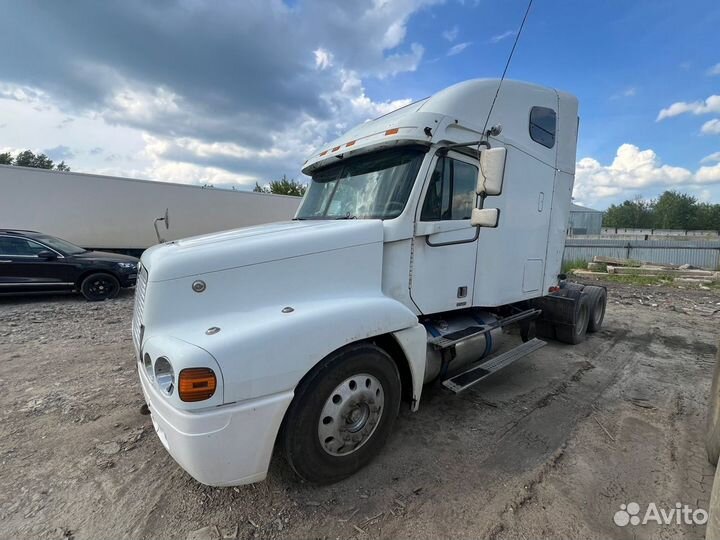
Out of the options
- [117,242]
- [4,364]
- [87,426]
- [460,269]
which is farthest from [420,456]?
[117,242]

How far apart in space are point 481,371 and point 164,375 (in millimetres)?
2830

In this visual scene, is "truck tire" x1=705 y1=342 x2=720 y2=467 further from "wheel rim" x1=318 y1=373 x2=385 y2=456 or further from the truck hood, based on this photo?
the truck hood

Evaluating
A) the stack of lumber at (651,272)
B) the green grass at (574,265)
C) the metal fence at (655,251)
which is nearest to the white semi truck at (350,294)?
the stack of lumber at (651,272)

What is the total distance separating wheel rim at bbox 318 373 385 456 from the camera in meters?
2.33

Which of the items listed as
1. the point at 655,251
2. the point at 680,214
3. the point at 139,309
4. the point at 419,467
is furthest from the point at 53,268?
the point at 680,214

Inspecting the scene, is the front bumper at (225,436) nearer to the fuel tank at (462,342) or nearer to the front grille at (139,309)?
the front grille at (139,309)

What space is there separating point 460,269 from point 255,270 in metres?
1.96

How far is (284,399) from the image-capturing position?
206 cm

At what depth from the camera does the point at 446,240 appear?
125 inches

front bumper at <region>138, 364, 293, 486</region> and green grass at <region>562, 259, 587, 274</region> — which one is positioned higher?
front bumper at <region>138, 364, 293, 486</region>

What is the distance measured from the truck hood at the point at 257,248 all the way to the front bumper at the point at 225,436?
762 millimetres

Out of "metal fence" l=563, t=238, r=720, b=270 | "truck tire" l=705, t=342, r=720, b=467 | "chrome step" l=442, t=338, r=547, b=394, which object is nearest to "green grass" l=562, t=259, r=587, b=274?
"metal fence" l=563, t=238, r=720, b=270

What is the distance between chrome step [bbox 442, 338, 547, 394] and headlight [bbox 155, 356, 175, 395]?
2217mm

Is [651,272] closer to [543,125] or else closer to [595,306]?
[595,306]
